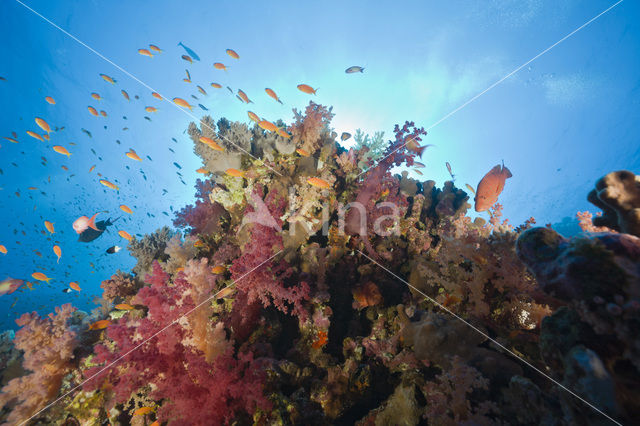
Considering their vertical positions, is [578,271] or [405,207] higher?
[405,207]

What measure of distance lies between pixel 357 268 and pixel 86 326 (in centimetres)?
564

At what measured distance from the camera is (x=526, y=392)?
78.4 inches

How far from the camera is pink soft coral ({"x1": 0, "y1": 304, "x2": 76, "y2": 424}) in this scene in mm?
→ 3758

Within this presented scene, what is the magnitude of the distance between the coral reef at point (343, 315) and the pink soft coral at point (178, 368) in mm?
24

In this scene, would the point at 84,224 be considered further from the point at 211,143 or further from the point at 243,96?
the point at 243,96

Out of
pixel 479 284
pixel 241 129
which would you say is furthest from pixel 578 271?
pixel 241 129

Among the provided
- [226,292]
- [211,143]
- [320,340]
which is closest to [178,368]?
[226,292]

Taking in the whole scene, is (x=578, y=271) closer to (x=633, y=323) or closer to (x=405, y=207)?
(x=633, y=323)

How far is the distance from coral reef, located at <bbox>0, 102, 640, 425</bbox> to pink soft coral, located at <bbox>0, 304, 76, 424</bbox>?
3cm

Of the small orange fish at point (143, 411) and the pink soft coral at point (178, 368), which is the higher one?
the pink soft coral at point (178, 368)

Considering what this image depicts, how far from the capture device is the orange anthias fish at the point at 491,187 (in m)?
5.30

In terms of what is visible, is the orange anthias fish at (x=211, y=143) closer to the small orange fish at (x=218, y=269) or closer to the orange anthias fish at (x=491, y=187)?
the small orange fish at (x=218, y=269)

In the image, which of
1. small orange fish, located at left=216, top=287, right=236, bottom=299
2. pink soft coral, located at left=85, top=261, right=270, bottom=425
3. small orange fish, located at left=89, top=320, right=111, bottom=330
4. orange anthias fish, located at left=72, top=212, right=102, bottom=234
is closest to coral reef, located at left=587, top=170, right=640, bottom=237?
pink soft coral, located at left=85, top=261, right=270, bottom=425

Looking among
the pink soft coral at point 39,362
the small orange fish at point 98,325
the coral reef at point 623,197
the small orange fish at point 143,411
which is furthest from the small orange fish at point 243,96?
the coral reef at point 623,197
